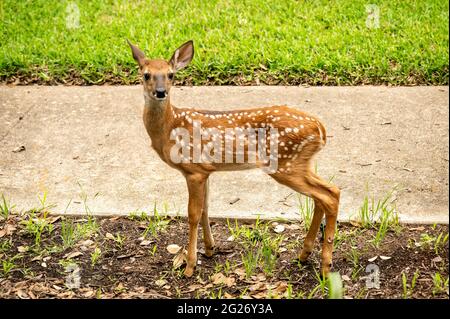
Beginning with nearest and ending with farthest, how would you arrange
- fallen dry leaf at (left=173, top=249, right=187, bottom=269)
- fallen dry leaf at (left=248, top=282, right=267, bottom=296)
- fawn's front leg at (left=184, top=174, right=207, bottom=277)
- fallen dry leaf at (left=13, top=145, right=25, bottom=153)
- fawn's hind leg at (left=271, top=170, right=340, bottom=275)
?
fawn's hind leg at (left=271, top=170, right=340, bottom=275) < fawn's front leg at (left=184, top=174, right=207, bottom=277) < fallen dry leaf at (left=248, top=282, right=267, bottom=296) < fallen dry leaf at (left=173, top=249, right=187, bottom=269) < fallen dry leaf at (left=13, top=145, right=25, bottom=153)

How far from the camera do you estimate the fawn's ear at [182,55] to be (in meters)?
5.04

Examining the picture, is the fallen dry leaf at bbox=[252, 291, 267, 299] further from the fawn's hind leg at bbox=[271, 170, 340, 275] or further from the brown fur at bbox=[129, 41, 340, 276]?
the fawn's hind leg at bbox=[271, 170, 340, 275]

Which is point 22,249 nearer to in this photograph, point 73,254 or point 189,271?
point 73,254

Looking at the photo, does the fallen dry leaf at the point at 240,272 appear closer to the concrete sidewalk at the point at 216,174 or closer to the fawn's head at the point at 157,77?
the concrete sidewalk at the point at 216,174

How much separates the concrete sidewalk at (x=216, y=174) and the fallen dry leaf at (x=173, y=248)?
473 millimetres

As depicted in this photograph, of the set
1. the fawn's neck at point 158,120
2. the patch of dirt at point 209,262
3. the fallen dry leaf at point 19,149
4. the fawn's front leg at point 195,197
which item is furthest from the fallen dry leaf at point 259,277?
the fallen dry leaf at point 19,149

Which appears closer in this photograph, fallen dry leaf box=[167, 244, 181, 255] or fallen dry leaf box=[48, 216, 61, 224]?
fallen dry leaf box=[167, 244, 181, 255]

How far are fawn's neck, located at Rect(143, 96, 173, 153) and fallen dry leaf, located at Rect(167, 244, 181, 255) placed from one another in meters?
0.85

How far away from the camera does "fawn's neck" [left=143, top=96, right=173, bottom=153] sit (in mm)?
5043

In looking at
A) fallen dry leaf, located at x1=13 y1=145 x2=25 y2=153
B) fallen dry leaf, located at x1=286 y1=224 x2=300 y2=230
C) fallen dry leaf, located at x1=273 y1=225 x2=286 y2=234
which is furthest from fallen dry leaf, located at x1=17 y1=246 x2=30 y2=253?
fallen dry leaf, located at x1=286 y1=224 x2=300 y2=230

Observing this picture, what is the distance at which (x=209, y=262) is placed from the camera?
545 cm

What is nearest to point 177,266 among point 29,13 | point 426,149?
point 426,149

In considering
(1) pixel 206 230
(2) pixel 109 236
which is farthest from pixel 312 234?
(2) pixel 109 236
